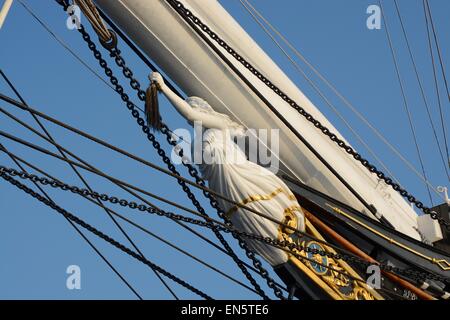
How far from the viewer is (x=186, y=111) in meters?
7.41

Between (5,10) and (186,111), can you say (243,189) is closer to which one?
(186,111)

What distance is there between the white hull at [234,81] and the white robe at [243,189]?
1.32 feet

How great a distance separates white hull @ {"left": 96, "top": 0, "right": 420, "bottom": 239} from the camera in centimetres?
757

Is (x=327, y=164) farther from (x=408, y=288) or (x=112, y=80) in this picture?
(x=112, y=80)

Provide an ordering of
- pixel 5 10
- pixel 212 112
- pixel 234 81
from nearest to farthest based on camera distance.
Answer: pixel 5 10, pixel 212 112, pixel 234 81

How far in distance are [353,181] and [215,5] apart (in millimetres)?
1470

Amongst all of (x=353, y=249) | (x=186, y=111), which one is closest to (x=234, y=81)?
(x=186, y=111)

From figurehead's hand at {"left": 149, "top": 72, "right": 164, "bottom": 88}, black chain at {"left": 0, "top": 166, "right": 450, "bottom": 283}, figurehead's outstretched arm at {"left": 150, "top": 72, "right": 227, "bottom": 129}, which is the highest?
figurehead's hand at {"left": 149, "top": 72, "right": 164, "bottom": 88}

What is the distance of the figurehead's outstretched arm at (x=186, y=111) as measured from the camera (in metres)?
7.36

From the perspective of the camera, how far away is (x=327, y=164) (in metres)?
7.86

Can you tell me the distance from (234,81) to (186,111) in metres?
0.48

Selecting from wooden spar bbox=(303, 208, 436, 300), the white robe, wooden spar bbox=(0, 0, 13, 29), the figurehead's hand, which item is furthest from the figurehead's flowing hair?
wooden spar bbox=(0, 0, 13, 29)

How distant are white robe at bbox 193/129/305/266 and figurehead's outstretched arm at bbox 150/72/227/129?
0.27 feet

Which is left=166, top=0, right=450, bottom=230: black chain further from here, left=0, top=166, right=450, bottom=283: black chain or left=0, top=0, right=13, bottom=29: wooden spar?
left=0, top=0, right=13, bottom=29: wooden spar
